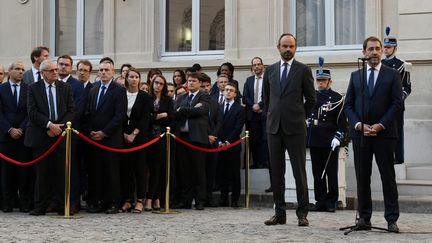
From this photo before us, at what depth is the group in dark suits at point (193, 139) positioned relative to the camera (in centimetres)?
1226

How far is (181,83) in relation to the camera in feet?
46.0

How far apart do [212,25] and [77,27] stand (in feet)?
11.0

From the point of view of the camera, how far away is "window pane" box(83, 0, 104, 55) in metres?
18.4

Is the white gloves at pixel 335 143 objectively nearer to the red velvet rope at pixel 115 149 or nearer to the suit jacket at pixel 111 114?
the red velvet rope at pixel 115 149

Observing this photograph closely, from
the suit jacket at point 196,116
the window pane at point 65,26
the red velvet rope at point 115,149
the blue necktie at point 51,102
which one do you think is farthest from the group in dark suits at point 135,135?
the window pane at point 65,26

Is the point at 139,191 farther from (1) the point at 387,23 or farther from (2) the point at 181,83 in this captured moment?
(1) the point at 387,23

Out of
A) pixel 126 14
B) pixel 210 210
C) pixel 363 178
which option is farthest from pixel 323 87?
pixel 126 14

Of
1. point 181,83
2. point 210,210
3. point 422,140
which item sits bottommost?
point 210,210

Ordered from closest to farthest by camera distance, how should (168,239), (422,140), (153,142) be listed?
(168,239) < (153,142) < (422,140)

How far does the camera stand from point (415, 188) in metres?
12.7

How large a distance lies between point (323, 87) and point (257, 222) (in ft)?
9.54

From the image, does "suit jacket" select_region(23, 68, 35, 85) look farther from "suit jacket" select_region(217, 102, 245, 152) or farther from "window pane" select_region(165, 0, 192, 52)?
"window pane" select_region(165, 0, 192, 52)

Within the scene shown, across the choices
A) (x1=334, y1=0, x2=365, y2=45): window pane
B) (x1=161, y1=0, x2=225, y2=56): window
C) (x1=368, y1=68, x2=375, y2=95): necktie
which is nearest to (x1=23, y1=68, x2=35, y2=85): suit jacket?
(x1=368, y1=68, x2=375, y2=95): necktie

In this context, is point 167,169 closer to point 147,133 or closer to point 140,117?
point 147,133
